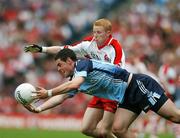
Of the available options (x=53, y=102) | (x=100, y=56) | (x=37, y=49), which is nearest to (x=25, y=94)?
(x=53, y=102)

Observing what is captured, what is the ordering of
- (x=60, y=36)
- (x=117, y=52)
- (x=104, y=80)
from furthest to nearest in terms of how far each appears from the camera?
(x=60, y=36), (x=117, y=52), (x=104, y=80)

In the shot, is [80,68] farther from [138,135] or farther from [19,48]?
[19,48]

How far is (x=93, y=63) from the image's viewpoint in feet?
37.6

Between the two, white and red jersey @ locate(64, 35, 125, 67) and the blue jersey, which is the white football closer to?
the blue jersey

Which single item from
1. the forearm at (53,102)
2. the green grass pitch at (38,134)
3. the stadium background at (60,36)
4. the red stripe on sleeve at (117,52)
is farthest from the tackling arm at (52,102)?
the stadium background at (60,36)

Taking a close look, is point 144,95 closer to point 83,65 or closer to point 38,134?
point 83,65

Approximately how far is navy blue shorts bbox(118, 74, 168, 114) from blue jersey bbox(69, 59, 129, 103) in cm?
13

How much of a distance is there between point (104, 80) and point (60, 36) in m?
12.1

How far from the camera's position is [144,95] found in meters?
11.8

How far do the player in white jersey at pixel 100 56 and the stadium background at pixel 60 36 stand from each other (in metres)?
5.37

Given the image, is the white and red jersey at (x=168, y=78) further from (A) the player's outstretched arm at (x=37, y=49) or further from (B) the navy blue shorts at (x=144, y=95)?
(B) the navy blue shorts at (x=144, y=95)

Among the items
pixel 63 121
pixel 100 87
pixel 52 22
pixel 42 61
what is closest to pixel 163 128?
pixel 63 121

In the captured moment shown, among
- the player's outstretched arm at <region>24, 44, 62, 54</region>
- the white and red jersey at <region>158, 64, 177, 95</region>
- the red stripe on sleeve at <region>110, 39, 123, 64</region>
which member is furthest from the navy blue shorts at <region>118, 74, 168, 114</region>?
the white and red jersey at <region>158, 64, 177, 95</region>

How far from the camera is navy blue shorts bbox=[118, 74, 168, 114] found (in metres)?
11.8
